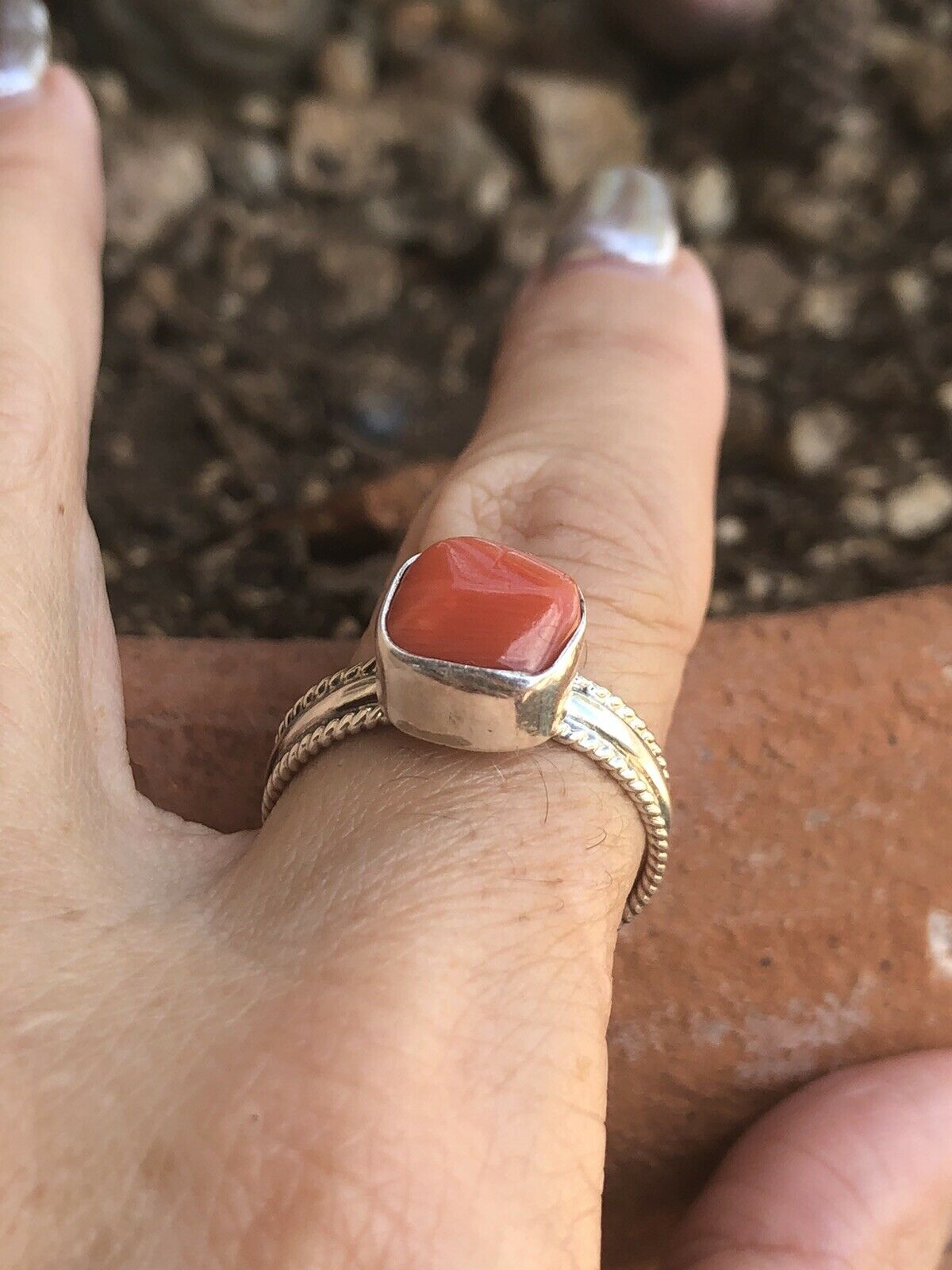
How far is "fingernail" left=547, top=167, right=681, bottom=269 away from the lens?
1.10m

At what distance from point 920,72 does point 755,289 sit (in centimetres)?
49

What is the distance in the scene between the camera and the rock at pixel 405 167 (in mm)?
1625

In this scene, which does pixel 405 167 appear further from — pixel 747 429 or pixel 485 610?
pixel 485 610

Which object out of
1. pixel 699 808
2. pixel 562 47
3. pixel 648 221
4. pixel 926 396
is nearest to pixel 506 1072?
pixel 699 808

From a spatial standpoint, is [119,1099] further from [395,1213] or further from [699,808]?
[699,808]

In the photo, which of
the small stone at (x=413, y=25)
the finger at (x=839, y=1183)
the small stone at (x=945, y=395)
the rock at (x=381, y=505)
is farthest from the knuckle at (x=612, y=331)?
the small stone at (x=413, y=25)

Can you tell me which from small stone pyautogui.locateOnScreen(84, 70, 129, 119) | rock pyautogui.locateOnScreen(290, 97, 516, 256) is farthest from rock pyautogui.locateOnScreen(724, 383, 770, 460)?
small stone pyautogui.locateOnScreen(84, 70, 129, 119)

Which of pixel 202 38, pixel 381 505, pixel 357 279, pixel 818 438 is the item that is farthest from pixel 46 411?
pixel 202 38

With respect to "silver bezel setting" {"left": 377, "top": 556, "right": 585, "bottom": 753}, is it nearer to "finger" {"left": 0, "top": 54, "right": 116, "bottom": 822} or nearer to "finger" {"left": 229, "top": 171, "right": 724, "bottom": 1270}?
"finger" {"left": 229, "top": 171, "right": 724, "bottom": 1270}

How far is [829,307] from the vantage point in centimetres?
152

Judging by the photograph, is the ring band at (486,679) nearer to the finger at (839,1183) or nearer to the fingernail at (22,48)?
the finger at (839,1183)

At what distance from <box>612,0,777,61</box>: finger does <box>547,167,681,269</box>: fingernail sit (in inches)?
29.3

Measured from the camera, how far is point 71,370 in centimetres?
94

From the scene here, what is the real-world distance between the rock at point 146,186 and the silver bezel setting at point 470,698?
103 centimetres
